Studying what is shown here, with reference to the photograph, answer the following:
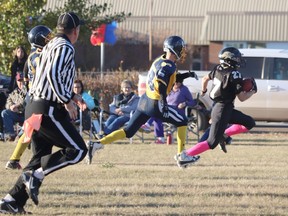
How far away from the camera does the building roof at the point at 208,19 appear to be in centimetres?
4169

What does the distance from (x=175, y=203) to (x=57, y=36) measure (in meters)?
2.23

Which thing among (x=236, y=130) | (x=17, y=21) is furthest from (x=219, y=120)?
(x=17, y=21)

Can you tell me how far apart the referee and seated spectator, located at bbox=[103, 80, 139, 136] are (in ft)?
29.3

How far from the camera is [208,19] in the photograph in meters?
42.7

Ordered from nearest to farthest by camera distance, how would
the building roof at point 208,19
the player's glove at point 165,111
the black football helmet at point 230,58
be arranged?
the black football helmet at point 230,58, the player's glove at point 165,111, the building roof at point 208,19

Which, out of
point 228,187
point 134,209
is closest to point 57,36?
point 134,209

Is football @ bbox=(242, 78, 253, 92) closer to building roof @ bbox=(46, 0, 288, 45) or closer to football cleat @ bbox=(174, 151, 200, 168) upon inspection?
football cleat @ bbox=(174, 151, 200, 168)

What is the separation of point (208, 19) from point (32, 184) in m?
35.3

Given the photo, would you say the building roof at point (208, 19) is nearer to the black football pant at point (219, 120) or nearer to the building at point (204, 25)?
the building at point (204, 25)

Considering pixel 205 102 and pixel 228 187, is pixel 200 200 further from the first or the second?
pixel 205 102

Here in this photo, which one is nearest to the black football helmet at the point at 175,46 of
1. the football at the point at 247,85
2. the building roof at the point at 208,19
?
the football at the point at 247,85

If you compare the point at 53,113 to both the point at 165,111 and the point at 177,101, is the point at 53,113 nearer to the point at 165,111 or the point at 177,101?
the point at 165,111

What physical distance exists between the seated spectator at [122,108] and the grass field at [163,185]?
7.02 feet

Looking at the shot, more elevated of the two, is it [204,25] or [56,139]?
[56,139]
